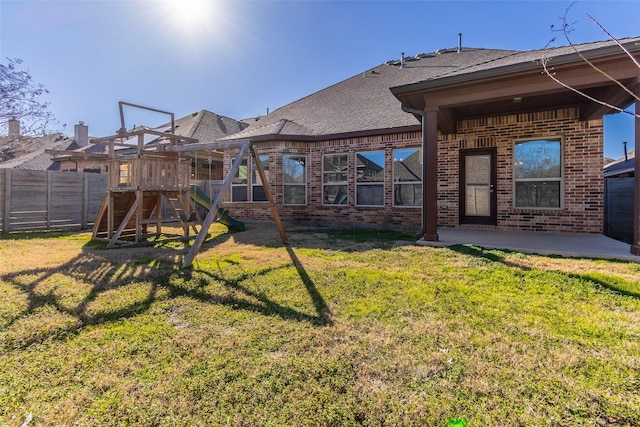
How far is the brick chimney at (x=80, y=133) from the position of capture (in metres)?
19.1

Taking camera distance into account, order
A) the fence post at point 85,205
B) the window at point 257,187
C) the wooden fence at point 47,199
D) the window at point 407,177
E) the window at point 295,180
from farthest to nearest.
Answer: the window at point 257,187
the window at point 295,180
the fence post at point 85,205
the window at point 407,177
the wooden fence at point 47,199

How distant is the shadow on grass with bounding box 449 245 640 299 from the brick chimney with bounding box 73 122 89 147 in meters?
22.1

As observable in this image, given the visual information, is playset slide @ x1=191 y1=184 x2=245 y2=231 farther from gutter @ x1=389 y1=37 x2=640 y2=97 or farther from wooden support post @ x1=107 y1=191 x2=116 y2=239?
gutter @ x1=389 y1=37 x2=640 y2=97

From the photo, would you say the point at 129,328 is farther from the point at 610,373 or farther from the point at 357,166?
the point at 357,166

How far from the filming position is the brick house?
546cm

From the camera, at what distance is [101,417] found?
1.58 metres

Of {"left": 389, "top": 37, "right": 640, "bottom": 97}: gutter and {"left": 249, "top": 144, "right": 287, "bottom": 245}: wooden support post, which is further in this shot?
{"left": 249, "top": 144, "right": 287, "bottom": 245}: wooden support post

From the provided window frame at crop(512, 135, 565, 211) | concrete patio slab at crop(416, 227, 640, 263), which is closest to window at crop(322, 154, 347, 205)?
concrete patio slab at crop(416, 227, 640, 263)

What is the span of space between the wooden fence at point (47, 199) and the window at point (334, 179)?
704 centimetres

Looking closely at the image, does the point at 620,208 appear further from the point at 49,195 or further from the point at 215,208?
the point at 49,195

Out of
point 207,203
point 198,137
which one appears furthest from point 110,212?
point 198,137

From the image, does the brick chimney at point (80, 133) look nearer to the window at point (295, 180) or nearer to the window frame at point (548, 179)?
the window at point (295, 180)

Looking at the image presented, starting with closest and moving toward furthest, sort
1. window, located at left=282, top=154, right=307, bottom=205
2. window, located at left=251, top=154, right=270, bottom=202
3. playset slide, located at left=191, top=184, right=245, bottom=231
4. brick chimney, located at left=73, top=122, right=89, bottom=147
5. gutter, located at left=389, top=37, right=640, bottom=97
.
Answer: gutter, located at left=389, top=37, right=640, bottom=97, playset slide, located at left=191, top=184, right=245, bottom=231, window, located at left=282, top=154, right=307, bottom=205, window, located at left=251, top=154, right=270, bottom=202, brick chimney, located at left=73, top=122, right=89, bottom=147

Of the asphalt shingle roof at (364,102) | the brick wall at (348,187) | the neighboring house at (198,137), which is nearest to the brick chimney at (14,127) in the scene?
the brick wall at (348,187)
